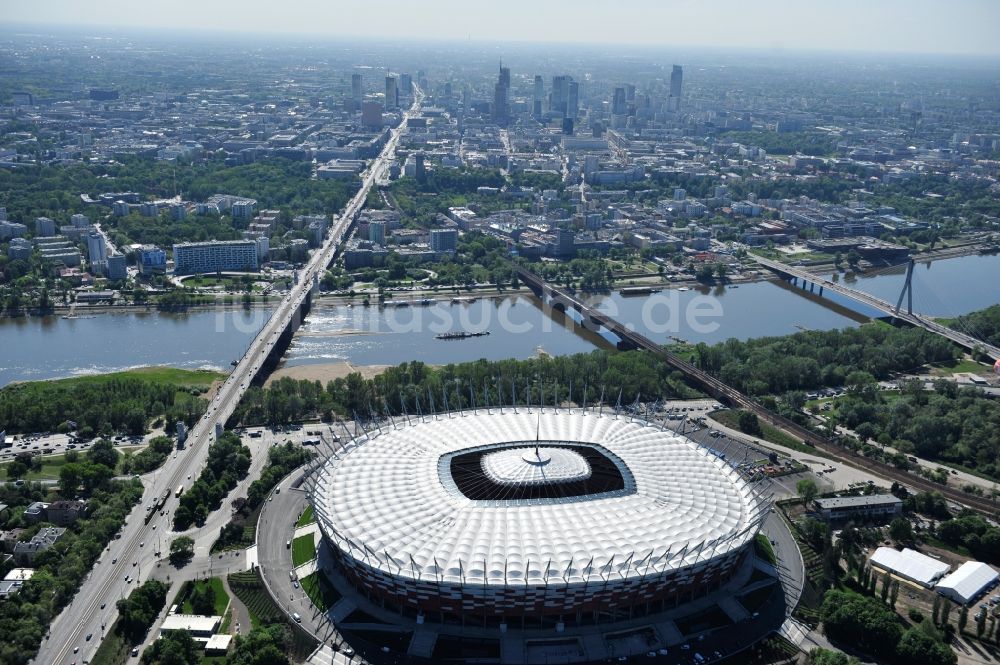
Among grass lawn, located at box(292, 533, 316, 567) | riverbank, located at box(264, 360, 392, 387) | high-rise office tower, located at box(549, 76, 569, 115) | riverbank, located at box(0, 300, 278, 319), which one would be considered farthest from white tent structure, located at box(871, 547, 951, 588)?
high-rise office tower, located at box(549, 76, 569, 115)

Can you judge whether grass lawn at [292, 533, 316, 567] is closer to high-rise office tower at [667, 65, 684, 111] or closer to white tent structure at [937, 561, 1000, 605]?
white tent structure at [937, 561, 1000, 605]

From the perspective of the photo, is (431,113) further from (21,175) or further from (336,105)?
(21,175)

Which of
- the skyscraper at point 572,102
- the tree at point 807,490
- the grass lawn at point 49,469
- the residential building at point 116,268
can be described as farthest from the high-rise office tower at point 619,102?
the grass lawn at point 49,469

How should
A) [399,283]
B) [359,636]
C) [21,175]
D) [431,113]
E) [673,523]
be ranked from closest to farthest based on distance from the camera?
[359,636] < [673,523] < [399,283] < [21,175] < [431,113]

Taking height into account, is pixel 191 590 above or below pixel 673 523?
below

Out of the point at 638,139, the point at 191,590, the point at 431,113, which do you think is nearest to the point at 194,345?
the point at 191,590

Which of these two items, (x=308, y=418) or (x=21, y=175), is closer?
(x=308, y=418)
